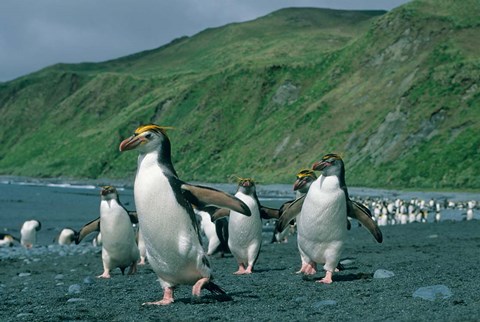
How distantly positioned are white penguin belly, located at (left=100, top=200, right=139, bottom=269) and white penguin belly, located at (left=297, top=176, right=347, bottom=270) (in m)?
4.22

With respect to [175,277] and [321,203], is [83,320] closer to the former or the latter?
[175,277]

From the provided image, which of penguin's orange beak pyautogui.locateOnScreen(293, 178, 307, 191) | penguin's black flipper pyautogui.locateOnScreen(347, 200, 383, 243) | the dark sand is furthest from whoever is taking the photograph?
penguin's orange beak pyautogui.locateOnScreen(293, 178, 307, 191)

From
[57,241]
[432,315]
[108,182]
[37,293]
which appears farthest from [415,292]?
[108,182]

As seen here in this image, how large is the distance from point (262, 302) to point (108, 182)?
4051 inches

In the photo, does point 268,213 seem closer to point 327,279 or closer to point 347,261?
point 347,261

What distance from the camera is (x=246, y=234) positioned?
13.0 m

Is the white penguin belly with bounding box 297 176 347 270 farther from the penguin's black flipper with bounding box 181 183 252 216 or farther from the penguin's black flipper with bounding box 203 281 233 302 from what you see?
the penguin's black flipper with bounding box 181 183 252 216

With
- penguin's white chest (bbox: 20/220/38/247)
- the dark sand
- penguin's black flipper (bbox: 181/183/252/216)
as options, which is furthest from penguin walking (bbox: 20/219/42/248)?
penguin's black flipper (bbox: 181/183/252/216)

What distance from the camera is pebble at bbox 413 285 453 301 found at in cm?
781

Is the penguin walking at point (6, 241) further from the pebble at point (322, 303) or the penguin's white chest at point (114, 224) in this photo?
the pebble at point (322, 303)

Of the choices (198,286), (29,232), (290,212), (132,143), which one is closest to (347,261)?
(290,212)

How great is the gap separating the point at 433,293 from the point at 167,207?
3.09m

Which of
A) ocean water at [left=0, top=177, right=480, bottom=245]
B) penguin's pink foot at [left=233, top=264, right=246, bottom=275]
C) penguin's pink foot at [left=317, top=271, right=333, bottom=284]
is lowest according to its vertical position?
ocean water at [left=0, top=177, right=480, bottom=245]

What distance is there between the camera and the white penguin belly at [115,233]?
13.5 meters
